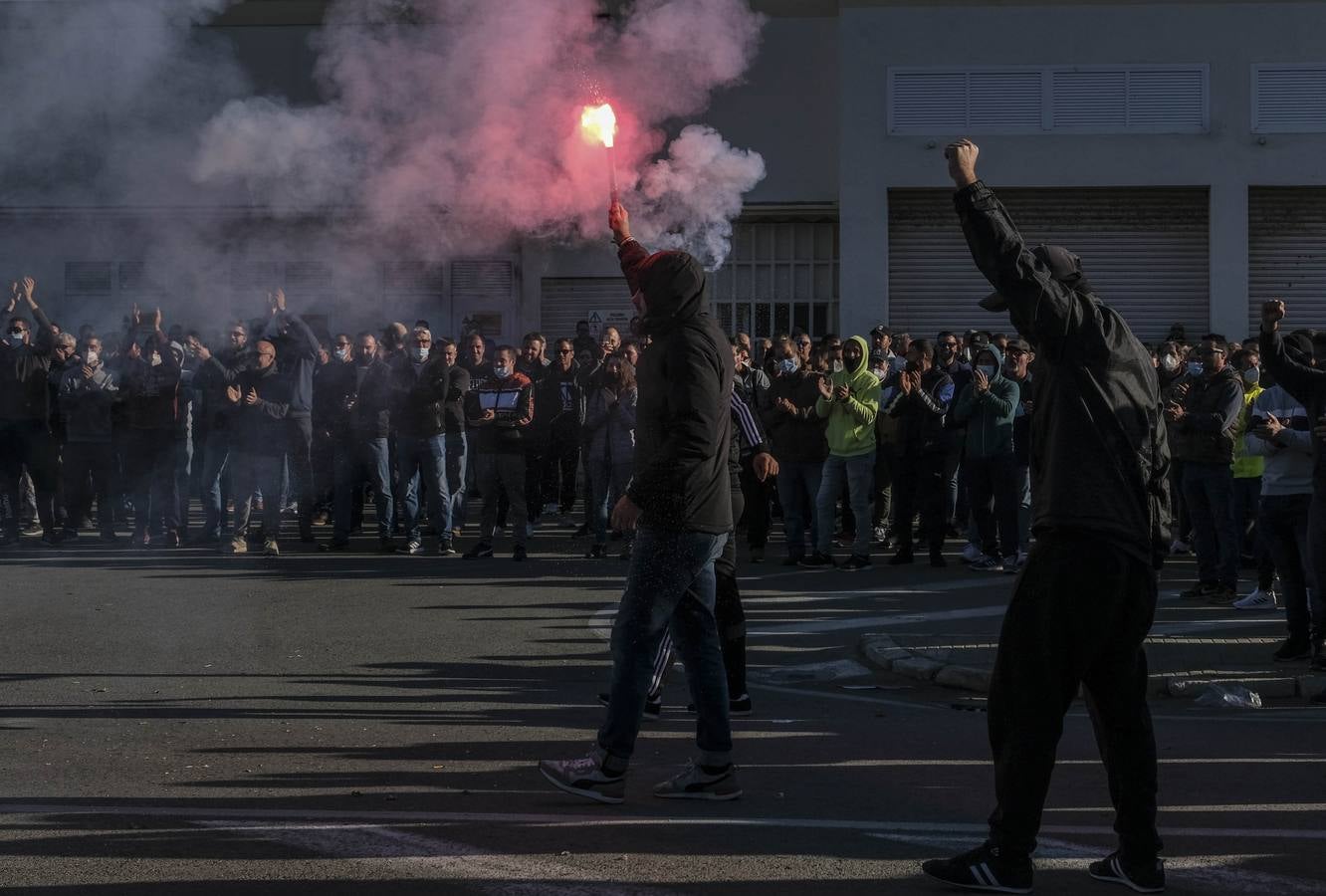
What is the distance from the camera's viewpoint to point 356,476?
17047 millimetres

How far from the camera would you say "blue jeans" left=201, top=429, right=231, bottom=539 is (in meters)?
16.6

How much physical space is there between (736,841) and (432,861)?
105 cm

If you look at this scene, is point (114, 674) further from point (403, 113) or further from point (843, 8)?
point (843, 8)

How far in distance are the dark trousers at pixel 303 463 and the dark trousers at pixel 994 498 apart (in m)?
6.31

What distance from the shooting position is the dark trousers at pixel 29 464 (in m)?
17.1

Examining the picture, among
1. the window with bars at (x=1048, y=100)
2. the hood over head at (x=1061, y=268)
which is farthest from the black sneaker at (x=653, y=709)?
the window with bars at (x=1048, y=100)

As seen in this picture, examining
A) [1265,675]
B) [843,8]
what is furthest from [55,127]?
[843,8]

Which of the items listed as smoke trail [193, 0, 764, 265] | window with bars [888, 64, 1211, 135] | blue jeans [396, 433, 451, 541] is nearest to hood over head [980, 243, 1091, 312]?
smoke trail [193, 0, 764, 265]

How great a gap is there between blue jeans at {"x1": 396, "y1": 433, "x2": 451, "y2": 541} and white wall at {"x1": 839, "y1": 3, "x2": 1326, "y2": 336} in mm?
10089

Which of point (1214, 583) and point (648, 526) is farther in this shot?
point (1214, 583)

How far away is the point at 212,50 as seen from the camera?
11711 millimetres

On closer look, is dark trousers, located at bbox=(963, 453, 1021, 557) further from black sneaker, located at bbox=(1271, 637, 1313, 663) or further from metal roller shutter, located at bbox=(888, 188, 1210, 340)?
metal roller shutter, located at bbox=(888, 188, 1210, 340)

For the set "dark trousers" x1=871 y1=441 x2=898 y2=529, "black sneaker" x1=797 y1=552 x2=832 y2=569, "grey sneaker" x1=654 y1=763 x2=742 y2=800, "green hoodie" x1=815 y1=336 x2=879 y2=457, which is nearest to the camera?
"grey sneaker" x1=654 y1=763 x2=742 y2=800

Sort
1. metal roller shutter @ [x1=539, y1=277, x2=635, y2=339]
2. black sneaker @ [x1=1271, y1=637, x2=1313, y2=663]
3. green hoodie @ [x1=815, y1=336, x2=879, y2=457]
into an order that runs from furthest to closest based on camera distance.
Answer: metal roller shutter @ [x1=539, y1=277, x2=635, y2=339]
green hoodie @ [x1=815, y1=336, x2=879, y2=457]
black sneaker @ [x1=1271, y1=637, x2=1313, y2=663]
